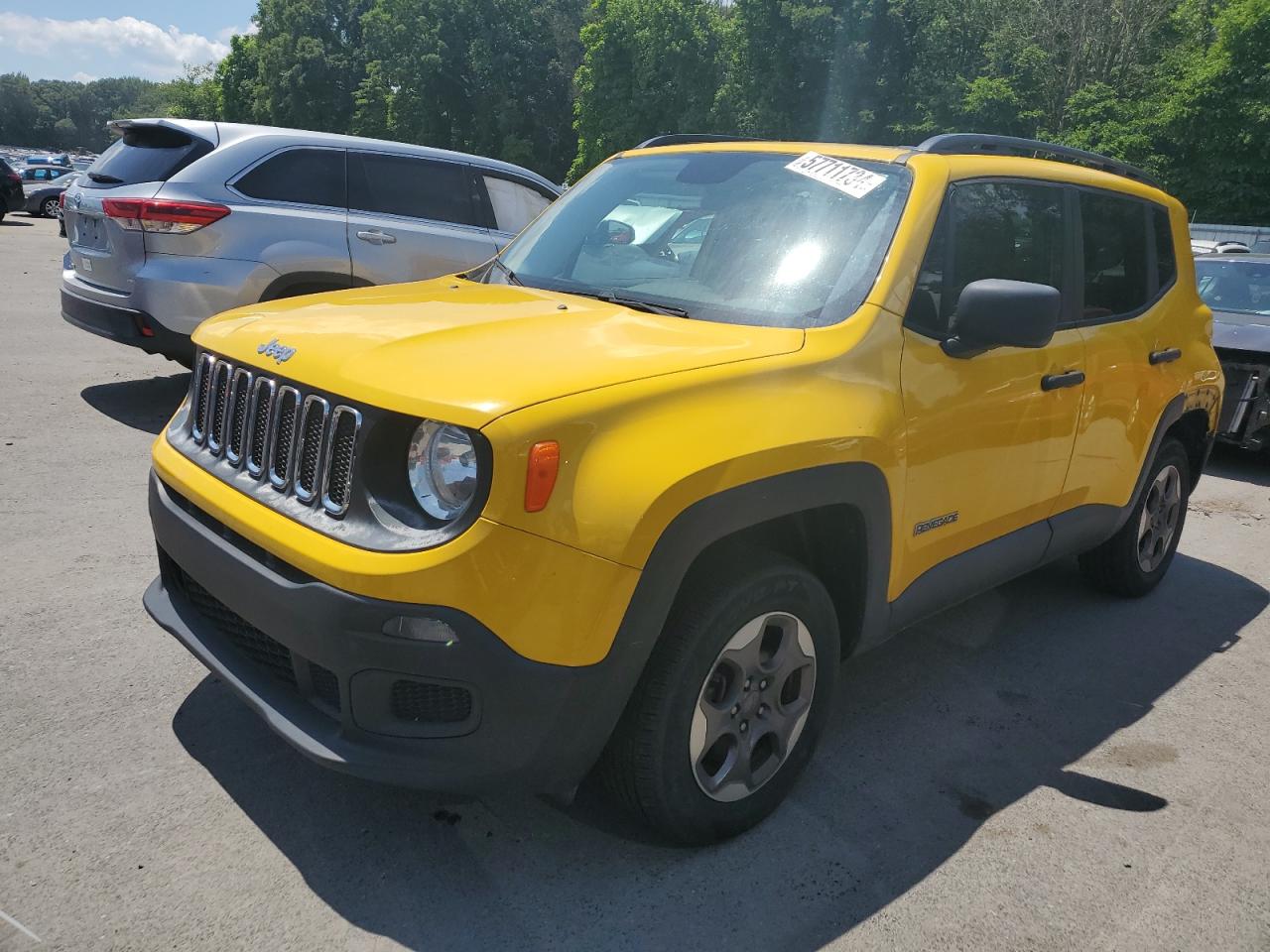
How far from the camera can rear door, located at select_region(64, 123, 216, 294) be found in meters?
6.38

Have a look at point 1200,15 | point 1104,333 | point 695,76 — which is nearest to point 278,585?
point 1104,333

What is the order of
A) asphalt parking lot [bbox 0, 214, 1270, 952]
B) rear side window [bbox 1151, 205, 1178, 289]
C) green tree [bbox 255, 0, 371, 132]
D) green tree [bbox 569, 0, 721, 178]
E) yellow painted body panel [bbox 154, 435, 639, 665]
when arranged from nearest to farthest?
yellow painted body panel [bbox 154, 435, 639, 665] → asphalt parking lot [bbox 0, 214, 1270, 952] → rear side window [bbox 1151, 205, 1178, 289] → green tree [bbox 569, 0, 721, 178] → green tree [bbox 255, 0, 371, 132]

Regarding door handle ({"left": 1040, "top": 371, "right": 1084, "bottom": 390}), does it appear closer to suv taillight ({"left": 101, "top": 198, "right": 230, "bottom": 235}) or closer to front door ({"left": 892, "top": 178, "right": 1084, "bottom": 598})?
front door ({"left": 892, "top": 178, "right": 1084, "bottom": 598})

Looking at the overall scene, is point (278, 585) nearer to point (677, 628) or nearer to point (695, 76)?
point (677, 628)

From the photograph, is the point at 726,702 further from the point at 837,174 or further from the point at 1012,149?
Answer: the point at 1012,149

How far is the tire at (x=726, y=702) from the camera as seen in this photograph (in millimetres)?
2506

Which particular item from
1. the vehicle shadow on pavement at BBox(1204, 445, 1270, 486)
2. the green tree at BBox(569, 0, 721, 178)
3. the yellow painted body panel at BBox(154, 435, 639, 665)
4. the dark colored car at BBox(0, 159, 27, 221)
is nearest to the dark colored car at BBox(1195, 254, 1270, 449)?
the vehicle shadow on pavement at BBox(1204, 445, 1270, 486)

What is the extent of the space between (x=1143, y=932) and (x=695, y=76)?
65494 millimetres

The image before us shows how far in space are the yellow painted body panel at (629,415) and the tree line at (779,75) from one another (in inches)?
1292

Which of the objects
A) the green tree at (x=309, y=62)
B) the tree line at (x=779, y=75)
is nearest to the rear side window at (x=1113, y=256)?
the tree line at (x=779, y=75)

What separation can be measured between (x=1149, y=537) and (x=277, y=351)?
404 cm

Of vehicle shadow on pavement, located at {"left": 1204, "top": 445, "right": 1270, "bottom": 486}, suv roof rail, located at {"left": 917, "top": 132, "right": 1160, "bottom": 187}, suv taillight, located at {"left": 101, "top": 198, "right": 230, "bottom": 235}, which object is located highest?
suv roof rail, located at {"left": 917, "top": 132, "right": 1160, "bottom": 187}

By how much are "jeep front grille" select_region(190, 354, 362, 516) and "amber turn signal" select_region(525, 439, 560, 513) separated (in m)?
0.44

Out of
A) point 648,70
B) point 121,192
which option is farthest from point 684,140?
point 648,70
